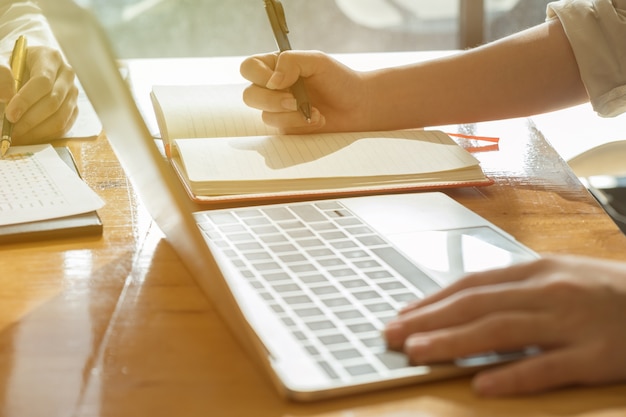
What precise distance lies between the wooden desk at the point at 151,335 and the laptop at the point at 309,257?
2 cm

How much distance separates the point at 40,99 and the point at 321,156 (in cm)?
42

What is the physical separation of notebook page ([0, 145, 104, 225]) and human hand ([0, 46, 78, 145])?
0.17 feet

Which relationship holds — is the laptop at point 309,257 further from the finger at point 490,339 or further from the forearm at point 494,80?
the forearm at point 494,80

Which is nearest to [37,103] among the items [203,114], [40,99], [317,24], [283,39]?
[40,99]

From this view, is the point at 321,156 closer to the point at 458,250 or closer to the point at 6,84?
the point at 458,250

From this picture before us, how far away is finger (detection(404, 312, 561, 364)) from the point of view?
560 mm

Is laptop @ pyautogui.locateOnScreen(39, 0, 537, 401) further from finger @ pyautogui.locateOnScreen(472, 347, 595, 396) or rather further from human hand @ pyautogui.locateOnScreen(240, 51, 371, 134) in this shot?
human hand @ pyautogui.locateOnScreen(240, 51, 371, 134)

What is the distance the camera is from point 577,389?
56cm

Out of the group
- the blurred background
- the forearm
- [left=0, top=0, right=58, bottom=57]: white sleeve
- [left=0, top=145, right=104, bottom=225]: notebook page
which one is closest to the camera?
[left=0, top=145, right=104, bottom=225]: notebook page

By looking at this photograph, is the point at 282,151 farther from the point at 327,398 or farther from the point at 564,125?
the point at 564,125

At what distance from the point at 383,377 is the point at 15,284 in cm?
36

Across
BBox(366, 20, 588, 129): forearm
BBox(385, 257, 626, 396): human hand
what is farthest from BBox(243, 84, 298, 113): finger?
BBox(385, 257, 626, 396): human hand

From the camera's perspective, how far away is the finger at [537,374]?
544 mm

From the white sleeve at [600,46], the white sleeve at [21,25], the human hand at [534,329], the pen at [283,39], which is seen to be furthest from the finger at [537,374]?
the white sleeve at [21,25]
